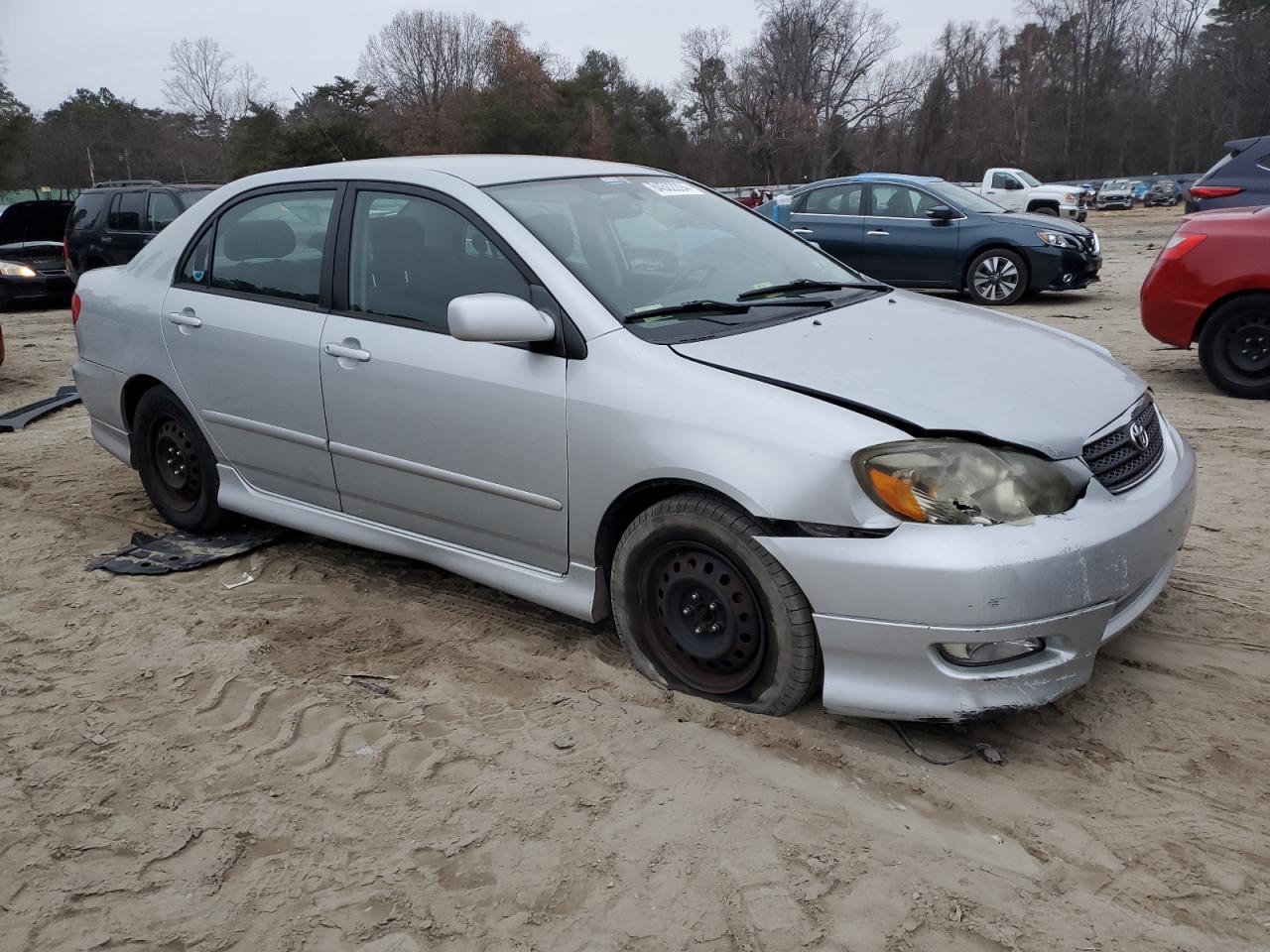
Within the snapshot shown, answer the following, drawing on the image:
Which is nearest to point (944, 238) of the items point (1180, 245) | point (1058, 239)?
point (1058, 239)

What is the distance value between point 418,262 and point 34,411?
5575 mm

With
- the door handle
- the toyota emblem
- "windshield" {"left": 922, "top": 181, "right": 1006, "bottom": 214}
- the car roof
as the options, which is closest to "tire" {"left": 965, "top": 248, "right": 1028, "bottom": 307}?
"windshield" {"left": 922, "top": 181, "right": 1006, "bottom": 214}

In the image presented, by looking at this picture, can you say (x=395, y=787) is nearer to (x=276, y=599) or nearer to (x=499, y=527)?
(x=499, y=527)

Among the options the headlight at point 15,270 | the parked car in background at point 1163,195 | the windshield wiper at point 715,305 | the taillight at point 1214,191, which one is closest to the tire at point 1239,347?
the taillight at point 1214,191

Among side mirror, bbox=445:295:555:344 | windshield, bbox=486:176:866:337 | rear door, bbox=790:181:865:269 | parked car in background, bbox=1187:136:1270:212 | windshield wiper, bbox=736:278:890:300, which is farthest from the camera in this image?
rear door, bbox=790:181:865:269

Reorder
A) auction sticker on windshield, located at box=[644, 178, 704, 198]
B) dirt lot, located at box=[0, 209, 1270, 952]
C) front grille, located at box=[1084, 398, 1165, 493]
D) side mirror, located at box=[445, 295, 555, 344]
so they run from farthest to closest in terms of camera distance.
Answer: auction sticker on windshield, located at box=[644, 178, 704, 198] < side mirror, located at box=[445, 295, 555, 344] < front grille, located at box=[1084, 398, 1165, 493] < dirt lot, located at box=[0, 209, 1270, 952]

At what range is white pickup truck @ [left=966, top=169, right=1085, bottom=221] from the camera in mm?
24109

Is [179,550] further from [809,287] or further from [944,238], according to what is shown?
[944,238]

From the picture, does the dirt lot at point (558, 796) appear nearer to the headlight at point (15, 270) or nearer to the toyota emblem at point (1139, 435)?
the toyota emblem at point (1139, 435)

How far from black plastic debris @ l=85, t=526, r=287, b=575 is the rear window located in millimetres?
10858

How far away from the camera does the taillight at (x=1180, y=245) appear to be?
6.86m

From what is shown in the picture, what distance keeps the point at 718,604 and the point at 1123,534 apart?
1.14m

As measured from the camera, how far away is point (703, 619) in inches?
124

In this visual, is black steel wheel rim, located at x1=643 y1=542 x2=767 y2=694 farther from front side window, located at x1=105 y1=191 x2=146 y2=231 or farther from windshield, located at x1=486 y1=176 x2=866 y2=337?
front side window, located at x1=105 y1=191 x2=146 y2=231
